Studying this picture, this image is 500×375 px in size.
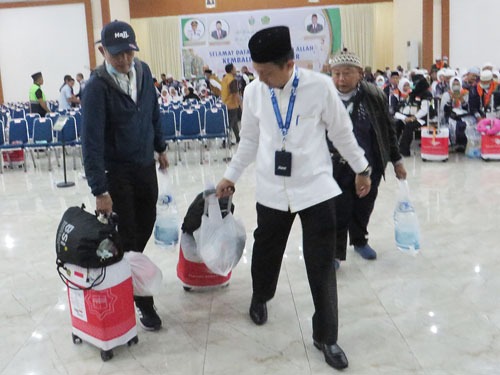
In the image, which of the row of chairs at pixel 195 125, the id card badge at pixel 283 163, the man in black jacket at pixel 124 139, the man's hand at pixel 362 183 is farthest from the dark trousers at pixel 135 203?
the row of chairs at pixel 195 125

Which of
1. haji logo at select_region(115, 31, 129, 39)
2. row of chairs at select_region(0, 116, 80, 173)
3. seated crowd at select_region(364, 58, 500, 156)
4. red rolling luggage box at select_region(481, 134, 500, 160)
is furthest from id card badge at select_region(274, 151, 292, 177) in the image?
row of chairs at select_region(0, 116, 80, 173)

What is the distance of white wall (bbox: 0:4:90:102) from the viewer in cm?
A: 1716

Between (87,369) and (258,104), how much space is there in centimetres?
142

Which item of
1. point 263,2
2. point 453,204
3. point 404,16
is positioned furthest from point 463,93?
point 263,2

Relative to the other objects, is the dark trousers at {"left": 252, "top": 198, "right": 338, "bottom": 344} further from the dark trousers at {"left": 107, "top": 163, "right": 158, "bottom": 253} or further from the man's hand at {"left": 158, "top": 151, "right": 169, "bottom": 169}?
the man's hand at {"left": 158, "top": 151, "right": 169, "bottom": 169}

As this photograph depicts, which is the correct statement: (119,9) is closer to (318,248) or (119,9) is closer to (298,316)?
(298,316)

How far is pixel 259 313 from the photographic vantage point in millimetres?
2896

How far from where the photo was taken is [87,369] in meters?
2.53

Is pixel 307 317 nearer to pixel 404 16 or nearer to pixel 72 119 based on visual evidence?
pixel 72 119

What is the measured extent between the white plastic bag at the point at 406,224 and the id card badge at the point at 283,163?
1.46m

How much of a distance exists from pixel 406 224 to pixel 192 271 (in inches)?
55.6

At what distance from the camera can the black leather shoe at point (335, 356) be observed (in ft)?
7.93

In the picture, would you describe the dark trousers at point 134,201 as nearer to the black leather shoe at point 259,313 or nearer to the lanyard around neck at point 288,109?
the black leather shoe at point 259,313

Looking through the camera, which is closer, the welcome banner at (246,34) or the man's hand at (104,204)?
the man's hand at (104,204)
